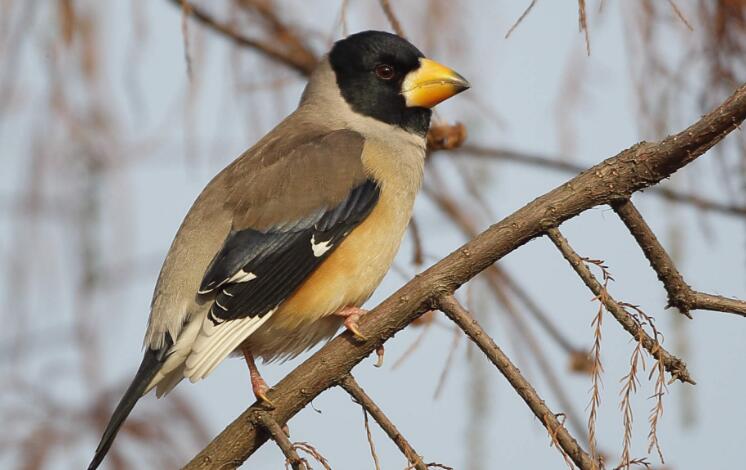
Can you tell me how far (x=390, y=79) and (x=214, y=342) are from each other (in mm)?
1782

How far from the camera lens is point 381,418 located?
3.11 m

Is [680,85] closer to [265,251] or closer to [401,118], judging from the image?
[401,118]

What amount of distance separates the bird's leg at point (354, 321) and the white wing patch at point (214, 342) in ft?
1.04

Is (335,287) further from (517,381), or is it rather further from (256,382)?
(517,381)

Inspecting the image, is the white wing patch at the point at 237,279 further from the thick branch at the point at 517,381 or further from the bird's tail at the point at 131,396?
the thick branch at the point at 517,381

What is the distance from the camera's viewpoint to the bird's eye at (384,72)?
5.18 m

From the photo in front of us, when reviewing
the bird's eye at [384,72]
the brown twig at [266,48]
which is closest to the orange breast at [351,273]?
the bird's eye at [384,72]

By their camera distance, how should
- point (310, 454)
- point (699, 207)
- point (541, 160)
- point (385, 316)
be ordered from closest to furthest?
point (310, 454)
point (385, 316)
point (699, 207)
point (541, 160)

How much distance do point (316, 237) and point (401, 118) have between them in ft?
3.34

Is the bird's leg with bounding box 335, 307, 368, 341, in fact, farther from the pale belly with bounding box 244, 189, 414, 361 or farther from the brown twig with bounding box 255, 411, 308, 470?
the brown twig with bounding box 255, 411, 308, 470

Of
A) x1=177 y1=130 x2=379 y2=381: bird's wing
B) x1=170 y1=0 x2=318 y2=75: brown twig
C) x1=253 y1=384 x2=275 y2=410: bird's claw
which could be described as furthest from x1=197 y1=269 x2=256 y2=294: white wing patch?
x1=170 y1=0 x2=318 y2=75: brown twig

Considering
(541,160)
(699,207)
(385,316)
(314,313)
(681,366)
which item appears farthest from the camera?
(541,160)

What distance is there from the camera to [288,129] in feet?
16.4

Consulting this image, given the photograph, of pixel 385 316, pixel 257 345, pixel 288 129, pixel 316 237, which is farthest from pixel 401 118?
pixel 385 316
